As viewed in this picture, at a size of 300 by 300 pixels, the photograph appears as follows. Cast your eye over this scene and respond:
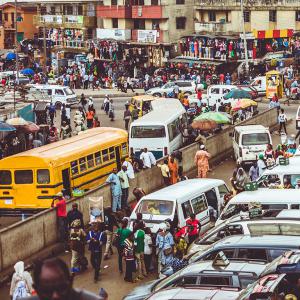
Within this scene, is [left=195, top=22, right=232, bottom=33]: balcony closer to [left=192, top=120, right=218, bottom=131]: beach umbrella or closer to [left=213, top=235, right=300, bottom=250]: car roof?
[left=192, top=120, right=218, bottom=131]: beach umbrella

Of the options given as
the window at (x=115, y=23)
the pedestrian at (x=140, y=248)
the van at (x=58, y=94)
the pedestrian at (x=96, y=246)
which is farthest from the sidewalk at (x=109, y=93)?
the pedestrian at (x=140, y=248)

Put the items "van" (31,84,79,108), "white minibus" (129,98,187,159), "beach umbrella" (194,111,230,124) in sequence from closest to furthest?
"white minibus" (129,98,187,159), "beach umbrella" (194,111,230,124), "van" (31,84,79,108)

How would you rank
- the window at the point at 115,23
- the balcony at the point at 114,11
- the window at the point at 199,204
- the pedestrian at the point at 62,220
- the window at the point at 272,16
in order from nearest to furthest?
the window at the point at 199,204
the pedestrian at the point at 62,220
the window at the point at 272,16
the balcony at the point at 114,11
the window at the point at 115,23

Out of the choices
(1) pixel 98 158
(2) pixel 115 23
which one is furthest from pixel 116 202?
(2) pixel 115 23

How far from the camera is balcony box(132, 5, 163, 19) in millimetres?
71812

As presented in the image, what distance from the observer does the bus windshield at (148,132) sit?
3212 centimetres

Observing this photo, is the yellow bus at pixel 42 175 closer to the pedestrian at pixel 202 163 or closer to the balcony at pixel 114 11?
the pedestrian at pixel 202 163

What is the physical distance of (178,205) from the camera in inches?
782

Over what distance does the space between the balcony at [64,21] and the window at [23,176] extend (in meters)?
58.0

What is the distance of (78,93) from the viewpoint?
2496 inches

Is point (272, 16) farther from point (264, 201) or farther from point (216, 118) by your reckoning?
point (264, 201)

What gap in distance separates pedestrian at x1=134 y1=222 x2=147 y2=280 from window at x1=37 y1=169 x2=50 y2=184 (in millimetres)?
6282

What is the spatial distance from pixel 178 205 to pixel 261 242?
5552 mm

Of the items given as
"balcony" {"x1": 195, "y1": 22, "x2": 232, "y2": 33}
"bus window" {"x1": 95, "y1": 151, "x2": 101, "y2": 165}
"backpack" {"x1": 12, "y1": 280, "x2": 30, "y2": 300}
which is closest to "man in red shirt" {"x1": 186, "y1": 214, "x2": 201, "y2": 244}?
"backpack" {"x1": 12, "y1": 280, "x2": 30, "y2": 300}
